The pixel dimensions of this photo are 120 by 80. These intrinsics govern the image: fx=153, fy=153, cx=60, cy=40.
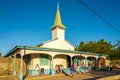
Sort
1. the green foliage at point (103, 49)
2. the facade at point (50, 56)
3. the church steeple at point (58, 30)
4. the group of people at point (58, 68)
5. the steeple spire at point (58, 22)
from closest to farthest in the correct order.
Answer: the facade at point (50, 56) < the group of people at point (58, 68) < the church steeple at point (58, 30) < the steeple spire at point (58, 22) < the green foliage at point (103, 49)

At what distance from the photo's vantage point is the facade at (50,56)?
1954 cm

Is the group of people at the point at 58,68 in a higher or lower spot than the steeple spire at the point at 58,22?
lower

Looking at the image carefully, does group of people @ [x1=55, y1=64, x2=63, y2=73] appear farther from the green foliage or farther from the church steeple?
the green foliage

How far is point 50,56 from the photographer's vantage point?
22.4 metres

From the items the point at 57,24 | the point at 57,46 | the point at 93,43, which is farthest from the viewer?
the point at 93,43

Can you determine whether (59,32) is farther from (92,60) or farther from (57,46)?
(92,60)

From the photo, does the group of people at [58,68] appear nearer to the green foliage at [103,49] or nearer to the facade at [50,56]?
the facade at [50,56]

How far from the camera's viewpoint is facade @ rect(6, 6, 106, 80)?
1954 cm

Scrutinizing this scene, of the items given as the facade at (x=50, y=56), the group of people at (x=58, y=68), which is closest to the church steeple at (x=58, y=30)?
the facade at (x=50, y=56)

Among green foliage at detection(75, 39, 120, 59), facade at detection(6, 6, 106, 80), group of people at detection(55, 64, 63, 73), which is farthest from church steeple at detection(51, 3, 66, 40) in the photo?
green foliage at detection(75, 39, 120, 59)

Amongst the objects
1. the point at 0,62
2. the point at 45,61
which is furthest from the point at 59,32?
the point at 0,62

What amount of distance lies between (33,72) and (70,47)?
33.2ft

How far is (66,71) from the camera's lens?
70.3 ft

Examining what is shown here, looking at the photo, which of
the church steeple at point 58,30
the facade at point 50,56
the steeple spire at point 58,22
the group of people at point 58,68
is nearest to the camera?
the facade at point 50,56
